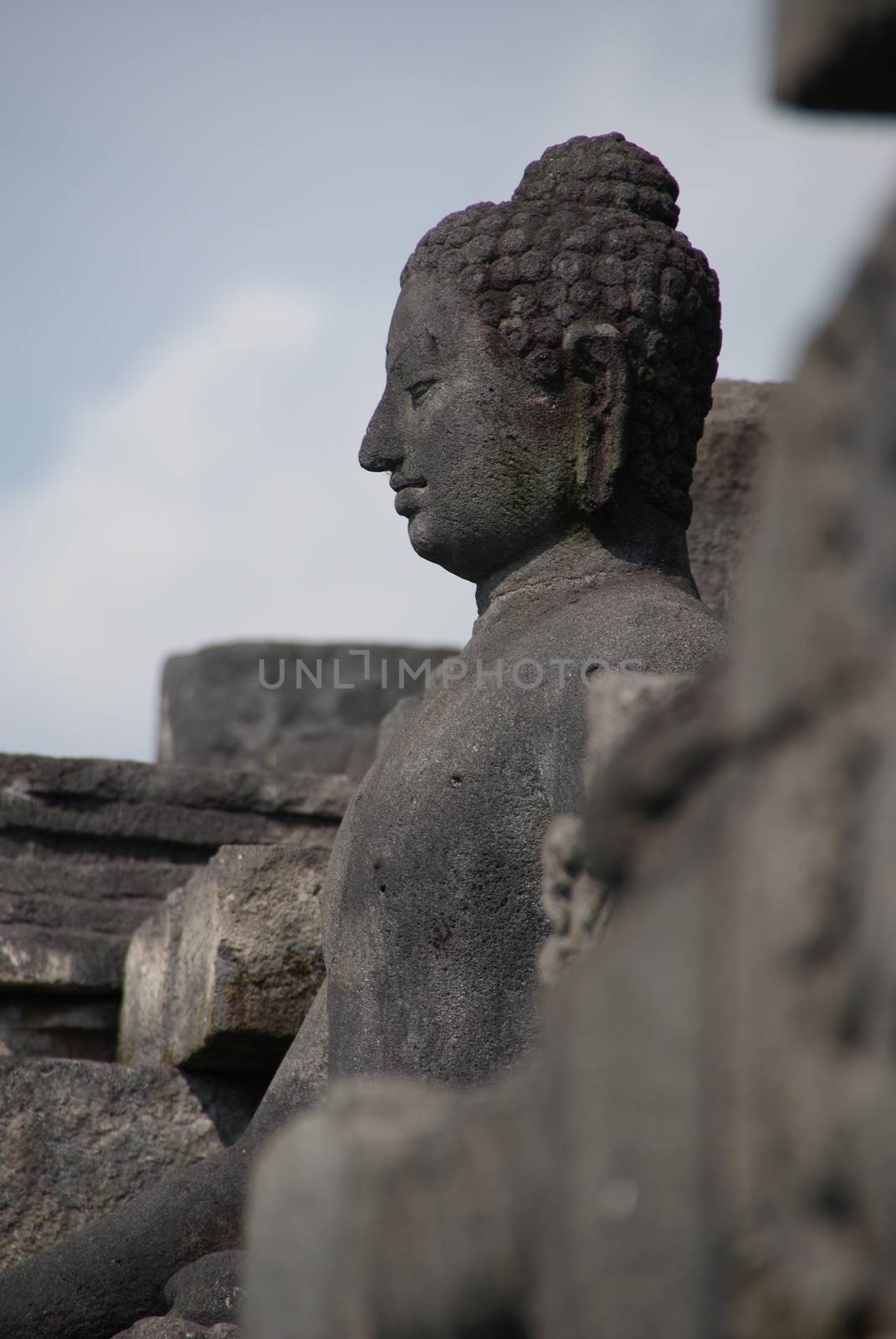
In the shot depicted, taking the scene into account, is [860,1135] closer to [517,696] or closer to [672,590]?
[517,696]

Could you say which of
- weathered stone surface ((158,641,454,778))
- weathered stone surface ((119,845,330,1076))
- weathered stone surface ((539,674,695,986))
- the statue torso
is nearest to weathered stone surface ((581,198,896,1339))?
weathered stone surface ((539,674,695,986))

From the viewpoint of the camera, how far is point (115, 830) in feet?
16.9

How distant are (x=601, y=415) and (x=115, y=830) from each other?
91.9 inches


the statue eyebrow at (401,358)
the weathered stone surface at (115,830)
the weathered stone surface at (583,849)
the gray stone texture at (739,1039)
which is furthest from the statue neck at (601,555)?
the gray stone texture at (739,1039)

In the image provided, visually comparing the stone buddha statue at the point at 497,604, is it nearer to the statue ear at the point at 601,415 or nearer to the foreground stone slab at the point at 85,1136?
the statue ear at the point at 601,415

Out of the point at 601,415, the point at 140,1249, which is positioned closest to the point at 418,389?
the point at 601,415

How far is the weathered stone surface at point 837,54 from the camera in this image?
46.4 inches

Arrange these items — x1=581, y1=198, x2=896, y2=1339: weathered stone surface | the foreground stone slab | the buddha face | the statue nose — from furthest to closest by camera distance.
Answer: the foreground stone slab → the statue nose → the buddha face → x1=581, y1=198, x2=896, y2=1339: weathered stone surface

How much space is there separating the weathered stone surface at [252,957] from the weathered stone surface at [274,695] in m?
3.86

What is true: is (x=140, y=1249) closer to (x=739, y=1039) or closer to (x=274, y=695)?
(x=739, y=1039)

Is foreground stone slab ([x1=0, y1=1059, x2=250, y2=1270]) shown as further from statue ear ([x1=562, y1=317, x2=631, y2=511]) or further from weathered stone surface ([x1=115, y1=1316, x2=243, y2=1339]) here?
statue ear ([x1=562, y1=317, x2=631, y2=511])

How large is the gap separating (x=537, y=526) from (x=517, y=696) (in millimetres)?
408

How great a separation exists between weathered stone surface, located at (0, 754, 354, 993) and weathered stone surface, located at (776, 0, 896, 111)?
3.95 metres

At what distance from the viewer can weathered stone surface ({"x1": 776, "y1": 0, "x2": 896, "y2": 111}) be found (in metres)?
1.18
